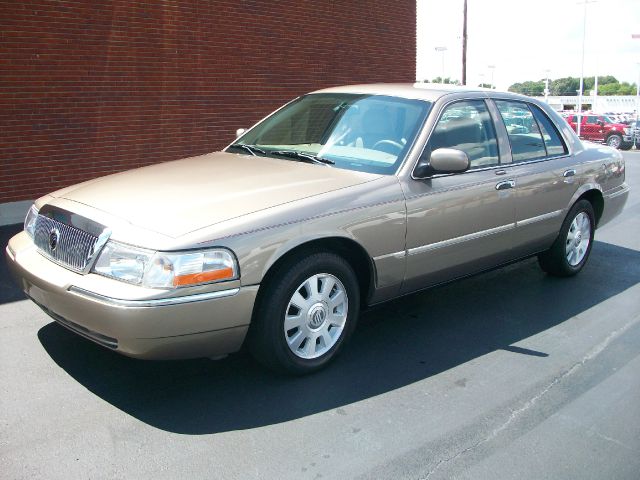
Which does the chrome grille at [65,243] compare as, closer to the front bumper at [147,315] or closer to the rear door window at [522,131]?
the front bumper at [147,315]

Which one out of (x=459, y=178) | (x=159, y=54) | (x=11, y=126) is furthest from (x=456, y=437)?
(x=159, y=54)

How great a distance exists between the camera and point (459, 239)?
4719 millimetres

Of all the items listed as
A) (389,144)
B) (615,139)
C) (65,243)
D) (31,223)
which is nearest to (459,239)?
(389,144)

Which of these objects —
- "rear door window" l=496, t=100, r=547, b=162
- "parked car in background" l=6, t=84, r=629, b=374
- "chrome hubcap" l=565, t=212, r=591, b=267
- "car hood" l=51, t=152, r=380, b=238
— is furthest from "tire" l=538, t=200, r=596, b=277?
"car hood" l=51, t=152, r=380, b=238

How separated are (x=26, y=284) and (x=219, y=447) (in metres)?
1.57

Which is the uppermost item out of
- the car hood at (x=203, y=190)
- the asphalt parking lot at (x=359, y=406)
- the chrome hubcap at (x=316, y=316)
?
the car hood at (x=203, y=190)

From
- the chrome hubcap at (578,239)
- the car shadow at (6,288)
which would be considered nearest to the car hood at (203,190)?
the car shadow at (6,288)

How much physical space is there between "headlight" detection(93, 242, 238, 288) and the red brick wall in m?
5.53

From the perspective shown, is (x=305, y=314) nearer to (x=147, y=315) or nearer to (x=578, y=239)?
(x=147, y=315)

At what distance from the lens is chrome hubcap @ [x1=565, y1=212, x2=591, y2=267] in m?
6.08

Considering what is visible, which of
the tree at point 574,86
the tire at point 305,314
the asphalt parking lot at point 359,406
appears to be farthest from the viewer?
the tree at point 574,86

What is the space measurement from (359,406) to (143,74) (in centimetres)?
694

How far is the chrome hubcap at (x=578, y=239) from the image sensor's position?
6.08m

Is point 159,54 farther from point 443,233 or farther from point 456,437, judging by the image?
point 456,437
